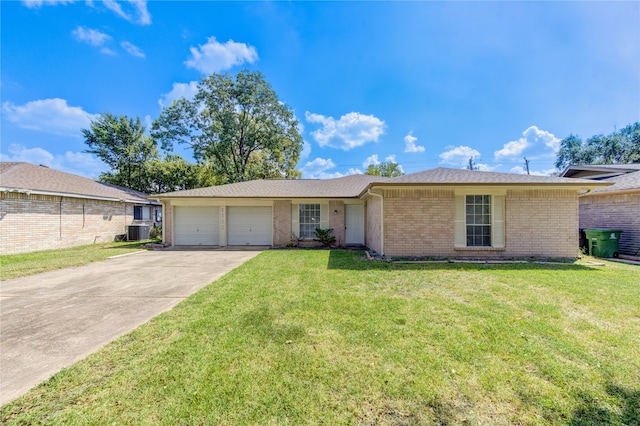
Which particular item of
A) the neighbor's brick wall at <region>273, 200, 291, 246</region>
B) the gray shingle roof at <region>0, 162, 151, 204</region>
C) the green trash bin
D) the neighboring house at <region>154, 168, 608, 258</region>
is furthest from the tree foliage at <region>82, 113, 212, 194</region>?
the green trash bin

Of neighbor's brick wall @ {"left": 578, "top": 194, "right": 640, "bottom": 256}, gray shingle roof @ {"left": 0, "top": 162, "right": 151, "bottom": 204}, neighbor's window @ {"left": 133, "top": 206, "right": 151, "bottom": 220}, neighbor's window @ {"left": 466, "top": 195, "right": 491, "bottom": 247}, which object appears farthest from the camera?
neighbor's window @ {"left": 133, "top": 206, "right": 151, "bottom": 220}

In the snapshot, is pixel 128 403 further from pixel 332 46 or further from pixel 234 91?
pixel 234 91

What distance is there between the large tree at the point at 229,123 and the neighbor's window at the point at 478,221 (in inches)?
760

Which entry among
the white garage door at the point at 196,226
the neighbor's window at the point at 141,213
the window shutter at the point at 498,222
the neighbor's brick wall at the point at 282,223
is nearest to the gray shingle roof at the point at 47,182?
the neighbor's window at the point at 141,213

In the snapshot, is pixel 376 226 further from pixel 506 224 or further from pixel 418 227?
pixel 506 224

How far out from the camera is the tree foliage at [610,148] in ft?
89.6

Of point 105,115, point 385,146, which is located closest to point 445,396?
point 385,146

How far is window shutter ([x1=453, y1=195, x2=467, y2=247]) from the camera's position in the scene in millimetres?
8617

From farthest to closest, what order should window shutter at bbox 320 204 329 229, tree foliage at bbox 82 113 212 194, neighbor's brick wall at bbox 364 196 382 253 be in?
tree foliage at bbox 82 113 212 194
window shutter at bbox 320 204 329 229
neighbor's brick wall at bbox 364 196 382 253

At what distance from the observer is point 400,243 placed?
338 inches

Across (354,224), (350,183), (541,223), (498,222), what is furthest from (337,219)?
(541,223)

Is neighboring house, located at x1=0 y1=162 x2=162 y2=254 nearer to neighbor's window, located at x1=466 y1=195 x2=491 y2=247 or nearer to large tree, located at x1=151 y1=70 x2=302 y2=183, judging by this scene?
large tree, located at x1=151 y1=70 x2=302 y2=183

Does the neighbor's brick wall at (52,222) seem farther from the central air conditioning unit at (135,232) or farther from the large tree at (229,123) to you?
the large tree at (229,123)

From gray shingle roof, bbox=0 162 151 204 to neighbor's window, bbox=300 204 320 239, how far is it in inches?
453
